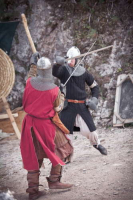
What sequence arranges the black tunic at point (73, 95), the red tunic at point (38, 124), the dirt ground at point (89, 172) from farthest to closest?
the black tunic at point (73, 95) → the dirt ground at point (89, 172) → the red tunic at point (38, 124)

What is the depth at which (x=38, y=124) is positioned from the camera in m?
3.59

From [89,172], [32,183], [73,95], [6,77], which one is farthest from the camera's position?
[6,77]

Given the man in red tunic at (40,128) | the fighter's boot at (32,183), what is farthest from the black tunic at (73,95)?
the fighter's boot at (32,183)

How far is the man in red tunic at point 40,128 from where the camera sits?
11.6 ft

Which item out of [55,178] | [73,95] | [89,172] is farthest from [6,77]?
[55,178]

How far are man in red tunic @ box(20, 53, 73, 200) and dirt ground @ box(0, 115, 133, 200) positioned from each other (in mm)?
326

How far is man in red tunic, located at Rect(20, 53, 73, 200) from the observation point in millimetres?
3527

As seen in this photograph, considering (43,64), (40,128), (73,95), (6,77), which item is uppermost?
(43,64)

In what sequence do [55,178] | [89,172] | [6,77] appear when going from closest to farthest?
[55,178], [89,172], [6,77]

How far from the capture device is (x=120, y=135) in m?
6.25

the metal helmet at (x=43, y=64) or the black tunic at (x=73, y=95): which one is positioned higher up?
the metal helmet at (x=43, y=64)

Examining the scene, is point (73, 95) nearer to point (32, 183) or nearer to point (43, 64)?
point (43, 64)

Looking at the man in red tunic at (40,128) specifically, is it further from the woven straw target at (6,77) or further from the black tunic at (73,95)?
the woven straw target at (6,77)

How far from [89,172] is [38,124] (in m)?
1.25
